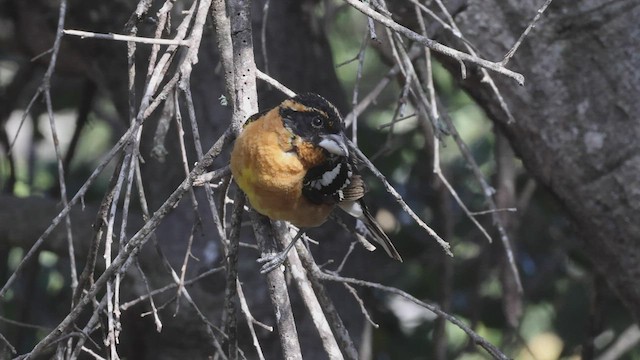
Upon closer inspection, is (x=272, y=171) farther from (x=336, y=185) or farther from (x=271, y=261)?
(x=271, y=261)

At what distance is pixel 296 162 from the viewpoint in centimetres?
271

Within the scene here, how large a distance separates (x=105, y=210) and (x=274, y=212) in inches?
17.5

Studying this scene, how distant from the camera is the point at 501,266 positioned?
4270mm

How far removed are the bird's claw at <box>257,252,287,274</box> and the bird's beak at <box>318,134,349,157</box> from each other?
1.51ft

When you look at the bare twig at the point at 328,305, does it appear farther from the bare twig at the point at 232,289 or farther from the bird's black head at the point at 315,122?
the bird's black head at the point at 315,122

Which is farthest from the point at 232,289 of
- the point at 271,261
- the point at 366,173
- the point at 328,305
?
the point at 366,173

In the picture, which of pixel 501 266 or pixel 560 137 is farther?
pixel 501 266

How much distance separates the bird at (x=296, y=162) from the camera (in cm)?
251

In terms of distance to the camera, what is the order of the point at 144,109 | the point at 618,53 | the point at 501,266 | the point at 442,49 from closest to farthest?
the point at 442,49 < the point at 144,109 < the point at 618,53 < the point at 501,266

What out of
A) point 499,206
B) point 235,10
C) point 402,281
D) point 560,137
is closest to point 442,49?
point 235,10

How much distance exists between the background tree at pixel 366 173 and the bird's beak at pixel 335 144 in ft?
0.72

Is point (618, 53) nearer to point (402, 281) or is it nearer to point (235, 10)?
point (235, 10)

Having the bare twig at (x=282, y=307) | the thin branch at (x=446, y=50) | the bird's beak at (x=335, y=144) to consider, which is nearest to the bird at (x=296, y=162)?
the bird's beak at (x=335, y=144)

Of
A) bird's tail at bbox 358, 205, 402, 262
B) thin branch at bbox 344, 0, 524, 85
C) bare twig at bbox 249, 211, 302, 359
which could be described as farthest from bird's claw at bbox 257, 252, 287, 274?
bird's tail at bbox 358, 205, 402, 262
